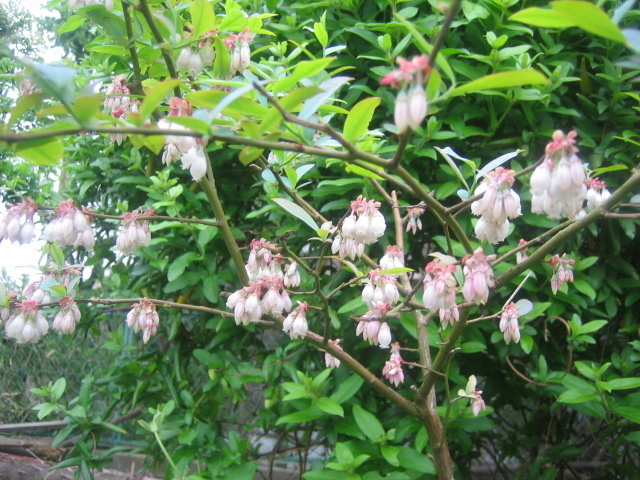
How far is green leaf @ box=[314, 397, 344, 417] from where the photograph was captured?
1.63 m

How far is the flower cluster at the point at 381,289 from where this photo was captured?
1207 millimetres

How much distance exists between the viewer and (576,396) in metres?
1.55

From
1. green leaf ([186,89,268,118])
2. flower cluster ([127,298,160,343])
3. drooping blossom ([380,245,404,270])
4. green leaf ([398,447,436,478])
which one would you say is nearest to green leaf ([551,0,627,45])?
green leaf ([186,89,268,118])

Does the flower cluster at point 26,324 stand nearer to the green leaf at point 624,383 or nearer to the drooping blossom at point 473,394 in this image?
the drooping blossom at point 473,394

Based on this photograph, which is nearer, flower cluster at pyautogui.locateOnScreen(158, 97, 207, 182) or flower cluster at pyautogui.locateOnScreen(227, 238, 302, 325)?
flower cluster at pyautogui.locateOnScreen(158, 97, 207, 182)

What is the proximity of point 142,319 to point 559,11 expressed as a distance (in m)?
1.22

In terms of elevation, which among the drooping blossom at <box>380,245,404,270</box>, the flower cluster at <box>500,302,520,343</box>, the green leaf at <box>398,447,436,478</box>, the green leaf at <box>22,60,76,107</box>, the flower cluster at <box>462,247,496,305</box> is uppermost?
the green leaf at <box>22,60,76,107</box>

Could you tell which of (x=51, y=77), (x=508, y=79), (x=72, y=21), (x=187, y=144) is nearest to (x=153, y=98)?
Result: (x=51, y=77)

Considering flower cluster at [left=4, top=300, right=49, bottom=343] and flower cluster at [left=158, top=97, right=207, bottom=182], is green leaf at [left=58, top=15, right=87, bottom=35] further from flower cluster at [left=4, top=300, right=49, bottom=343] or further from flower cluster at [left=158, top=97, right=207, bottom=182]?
flower cluster at [left=4, top=300, right=49, bottom=343]

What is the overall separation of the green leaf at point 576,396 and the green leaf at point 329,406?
24.6 inches

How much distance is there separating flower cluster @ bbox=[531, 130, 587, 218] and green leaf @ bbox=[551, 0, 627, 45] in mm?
182

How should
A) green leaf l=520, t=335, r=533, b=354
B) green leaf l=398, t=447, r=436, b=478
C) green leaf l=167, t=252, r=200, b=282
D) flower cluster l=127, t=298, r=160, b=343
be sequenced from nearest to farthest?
flower cluster l=127, t=298, r=160, b=343
green leaf l=398, t=447, r=436, b=478
green leaf l=520, t=335, r=533, b=354
green leaf l=167, t=252, r=200, b=282

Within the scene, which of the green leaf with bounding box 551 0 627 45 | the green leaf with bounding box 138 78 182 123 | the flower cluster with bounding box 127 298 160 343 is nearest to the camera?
the green leaf with bounding box 551 0 627 45

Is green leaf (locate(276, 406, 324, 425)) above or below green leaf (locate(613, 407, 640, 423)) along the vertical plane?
below
